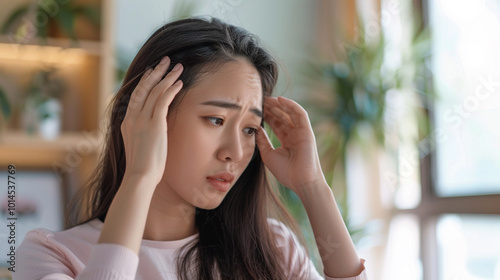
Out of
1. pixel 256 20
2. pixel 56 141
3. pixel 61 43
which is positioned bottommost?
pixel 56 141

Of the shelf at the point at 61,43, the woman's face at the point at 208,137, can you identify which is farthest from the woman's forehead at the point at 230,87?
the shelf at the point at 61,43

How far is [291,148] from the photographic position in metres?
1.50

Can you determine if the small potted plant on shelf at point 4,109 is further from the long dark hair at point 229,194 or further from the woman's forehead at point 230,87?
the woman's forehead at point 230,87

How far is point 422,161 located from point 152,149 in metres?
2.15

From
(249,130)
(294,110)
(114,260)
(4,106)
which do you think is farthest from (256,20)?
(114,260)

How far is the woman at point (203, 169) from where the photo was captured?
1.18 m

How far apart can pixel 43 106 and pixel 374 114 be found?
1.71 m

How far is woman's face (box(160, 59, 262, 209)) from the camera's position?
4.09ft

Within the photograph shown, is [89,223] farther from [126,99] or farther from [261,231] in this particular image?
[261,231]

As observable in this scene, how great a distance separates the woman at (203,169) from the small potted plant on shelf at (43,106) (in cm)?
139

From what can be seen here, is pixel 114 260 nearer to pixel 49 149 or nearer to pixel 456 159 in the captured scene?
pixel 49 149

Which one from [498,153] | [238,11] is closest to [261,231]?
[498,153]

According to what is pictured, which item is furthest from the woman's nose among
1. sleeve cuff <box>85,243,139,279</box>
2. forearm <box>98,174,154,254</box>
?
sleeve cuff <box>85,243,139,279</box>

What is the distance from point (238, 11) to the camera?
11.3 feet
